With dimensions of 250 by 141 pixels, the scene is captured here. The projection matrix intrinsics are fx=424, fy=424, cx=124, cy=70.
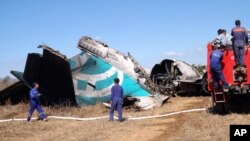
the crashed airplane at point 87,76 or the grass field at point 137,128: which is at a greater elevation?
the crashed airplane at point 87,76

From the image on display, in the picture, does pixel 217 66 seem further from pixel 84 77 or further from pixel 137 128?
pixel 84 77

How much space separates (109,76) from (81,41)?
9.09 ft

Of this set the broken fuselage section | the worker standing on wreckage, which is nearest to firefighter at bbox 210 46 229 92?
the worker standing on wreckage

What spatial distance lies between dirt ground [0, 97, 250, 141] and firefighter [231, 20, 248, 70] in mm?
1649

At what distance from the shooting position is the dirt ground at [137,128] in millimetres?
11106

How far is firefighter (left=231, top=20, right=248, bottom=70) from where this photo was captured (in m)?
12.7

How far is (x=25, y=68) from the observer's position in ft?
61.9

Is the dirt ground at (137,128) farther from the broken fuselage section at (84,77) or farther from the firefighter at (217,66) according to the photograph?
the broken fuselage section at (84,77)

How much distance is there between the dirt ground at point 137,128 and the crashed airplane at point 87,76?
1.85m

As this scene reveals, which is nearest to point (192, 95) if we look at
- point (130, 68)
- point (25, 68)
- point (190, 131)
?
point (130, 68)

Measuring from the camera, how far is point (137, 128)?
12625 millimetres

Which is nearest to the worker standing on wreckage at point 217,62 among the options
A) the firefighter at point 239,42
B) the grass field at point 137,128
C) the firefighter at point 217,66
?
the firefighter at point 217,66

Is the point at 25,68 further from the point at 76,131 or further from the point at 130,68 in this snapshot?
the point at 76,131

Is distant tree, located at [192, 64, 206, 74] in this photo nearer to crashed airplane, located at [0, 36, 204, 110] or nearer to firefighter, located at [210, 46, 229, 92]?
crashed airplane, located at [0, 36, 204, 110]
